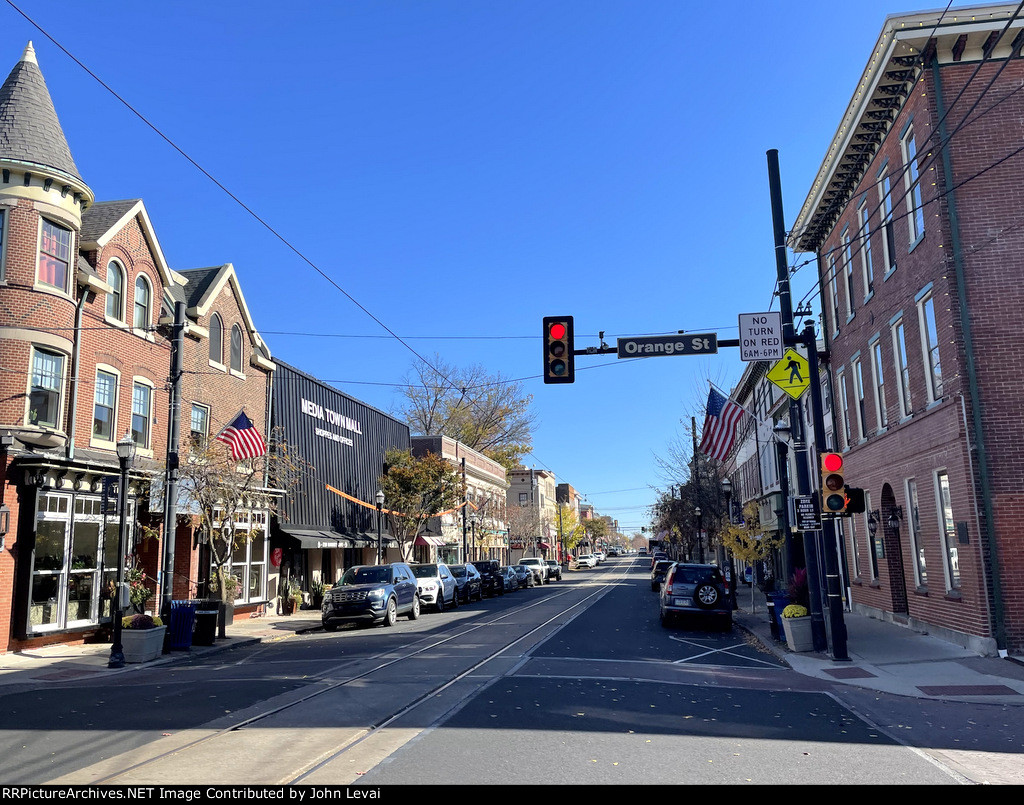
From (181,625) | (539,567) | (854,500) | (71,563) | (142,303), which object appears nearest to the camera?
(854,500)

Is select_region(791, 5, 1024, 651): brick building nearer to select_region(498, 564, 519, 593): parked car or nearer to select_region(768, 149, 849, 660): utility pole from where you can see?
select_region(768, 149, 849, 660): utility pole

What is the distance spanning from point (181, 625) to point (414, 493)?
19412mm

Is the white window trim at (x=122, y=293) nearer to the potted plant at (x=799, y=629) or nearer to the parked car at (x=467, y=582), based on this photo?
the parked car at (x=467, y=582)

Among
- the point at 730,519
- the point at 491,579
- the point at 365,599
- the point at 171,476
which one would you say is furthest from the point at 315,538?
the point at 730,519

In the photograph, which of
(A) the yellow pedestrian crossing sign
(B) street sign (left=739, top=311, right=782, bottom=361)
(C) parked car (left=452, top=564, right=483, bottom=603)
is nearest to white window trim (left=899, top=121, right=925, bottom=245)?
(A) the yellow pedestrian crossing sign

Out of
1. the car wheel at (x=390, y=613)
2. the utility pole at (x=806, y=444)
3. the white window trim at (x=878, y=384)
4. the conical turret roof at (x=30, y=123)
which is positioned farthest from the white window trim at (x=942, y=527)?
the conical turret roof at (x=30, y=123)

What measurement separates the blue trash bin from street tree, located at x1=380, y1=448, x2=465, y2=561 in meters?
18.4

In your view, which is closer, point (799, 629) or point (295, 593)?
point (799, 629)

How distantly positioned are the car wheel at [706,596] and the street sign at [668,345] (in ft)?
26.2

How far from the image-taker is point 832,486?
14.0 m

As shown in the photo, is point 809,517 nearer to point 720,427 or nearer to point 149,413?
point 720,427

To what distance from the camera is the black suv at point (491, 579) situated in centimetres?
3812

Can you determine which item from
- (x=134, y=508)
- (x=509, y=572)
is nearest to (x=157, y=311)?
(x=134, y=508)
